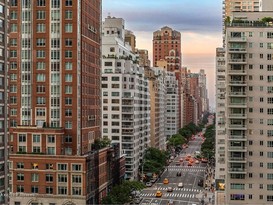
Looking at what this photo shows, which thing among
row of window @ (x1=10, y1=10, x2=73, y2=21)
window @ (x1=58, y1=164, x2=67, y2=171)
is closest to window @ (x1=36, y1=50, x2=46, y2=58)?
row of window @ (x1=10, y1=10, x2=73, y2=21)

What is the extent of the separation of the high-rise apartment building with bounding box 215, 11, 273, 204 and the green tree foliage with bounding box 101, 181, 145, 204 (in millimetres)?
20955

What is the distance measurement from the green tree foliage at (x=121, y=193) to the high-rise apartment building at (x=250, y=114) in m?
21.0

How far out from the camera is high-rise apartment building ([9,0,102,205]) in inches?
3255

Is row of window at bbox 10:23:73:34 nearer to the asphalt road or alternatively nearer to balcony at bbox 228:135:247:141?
balcony at bbox 228:135:247:141

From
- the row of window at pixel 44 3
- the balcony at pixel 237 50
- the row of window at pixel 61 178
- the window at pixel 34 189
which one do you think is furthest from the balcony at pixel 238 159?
the row of window at pixel 44 3

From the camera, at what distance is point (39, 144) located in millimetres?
84312

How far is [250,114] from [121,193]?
2785 cm

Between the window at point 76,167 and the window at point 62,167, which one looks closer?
the window at point 76,167

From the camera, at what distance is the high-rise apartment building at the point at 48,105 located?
3255 inches

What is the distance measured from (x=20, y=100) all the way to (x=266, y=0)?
41639mm

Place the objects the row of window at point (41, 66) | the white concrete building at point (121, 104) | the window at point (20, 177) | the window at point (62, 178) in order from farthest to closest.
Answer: the white concrete building at point (121, 104), the row of window at point (41, 66), the window at point (20, 177), the window at point (62, 178)

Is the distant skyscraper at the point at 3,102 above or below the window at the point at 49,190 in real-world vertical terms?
above

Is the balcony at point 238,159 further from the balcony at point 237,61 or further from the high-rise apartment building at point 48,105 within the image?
the high-rise apartment building at point 48,105

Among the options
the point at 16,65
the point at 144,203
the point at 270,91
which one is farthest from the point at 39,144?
the point at 270,91
